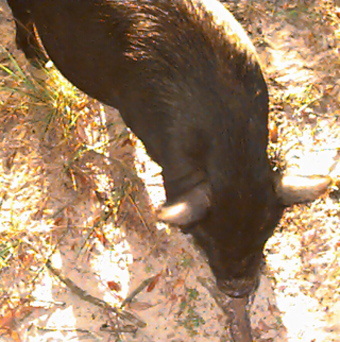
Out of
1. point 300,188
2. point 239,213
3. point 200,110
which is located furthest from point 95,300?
point 300,188

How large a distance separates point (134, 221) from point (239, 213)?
176cm

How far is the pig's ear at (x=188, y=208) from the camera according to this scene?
331cm

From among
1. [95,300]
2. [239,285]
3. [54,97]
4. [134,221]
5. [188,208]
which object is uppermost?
[188,208]

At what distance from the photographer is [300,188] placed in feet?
11.0

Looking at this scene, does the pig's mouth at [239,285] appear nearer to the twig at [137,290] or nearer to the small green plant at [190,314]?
the small green plant at [190,314]

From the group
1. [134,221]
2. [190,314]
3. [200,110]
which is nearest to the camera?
[200,110]

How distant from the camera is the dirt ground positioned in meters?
4.66

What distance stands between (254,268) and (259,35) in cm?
272

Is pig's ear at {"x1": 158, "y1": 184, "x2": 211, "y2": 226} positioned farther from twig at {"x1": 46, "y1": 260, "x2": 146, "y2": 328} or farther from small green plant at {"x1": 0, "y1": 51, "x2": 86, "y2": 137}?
small green plant at {"x1": 0, "y1": 51, "x2": 86, "y2": 137}

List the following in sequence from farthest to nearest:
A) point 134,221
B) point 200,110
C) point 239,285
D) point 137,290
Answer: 1. point 134,221
2. point 137,290
3. point 239,285
4. point 200,110

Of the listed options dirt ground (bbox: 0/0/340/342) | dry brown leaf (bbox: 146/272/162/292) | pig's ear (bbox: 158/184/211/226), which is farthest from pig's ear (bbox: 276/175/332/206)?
dry brown leaf (bbox: 146/272/162/292)

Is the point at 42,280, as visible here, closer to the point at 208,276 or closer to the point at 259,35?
the point at 208,276

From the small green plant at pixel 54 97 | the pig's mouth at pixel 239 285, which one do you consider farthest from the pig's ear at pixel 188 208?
the small green plant at pixel 54 97

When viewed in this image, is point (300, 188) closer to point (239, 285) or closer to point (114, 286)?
point (239, 285)
